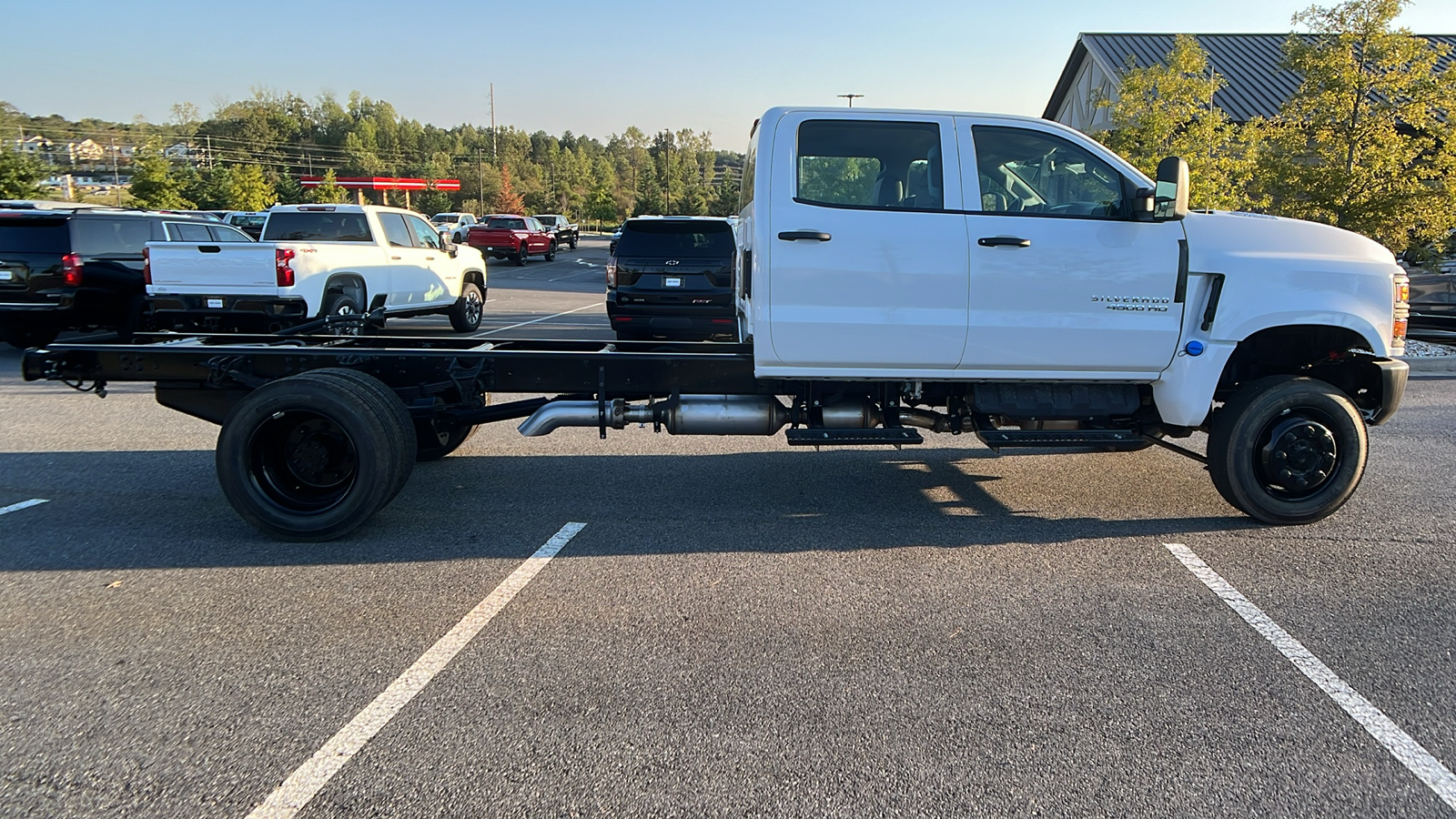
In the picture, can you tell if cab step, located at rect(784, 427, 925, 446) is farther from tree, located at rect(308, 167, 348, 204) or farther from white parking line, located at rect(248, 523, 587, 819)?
tree, located at rect(308, 167, 348, 204)

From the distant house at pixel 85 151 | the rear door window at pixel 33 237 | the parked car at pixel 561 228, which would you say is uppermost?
the distant house at pixel 85 151

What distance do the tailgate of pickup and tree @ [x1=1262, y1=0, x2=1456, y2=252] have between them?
13.7 meters

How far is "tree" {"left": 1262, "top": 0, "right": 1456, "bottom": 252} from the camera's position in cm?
1242

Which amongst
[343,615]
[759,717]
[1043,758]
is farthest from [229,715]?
[1043,758]

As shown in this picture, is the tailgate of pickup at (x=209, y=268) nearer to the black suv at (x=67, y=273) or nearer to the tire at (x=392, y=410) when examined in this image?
the black suv at (x=67, y=273)

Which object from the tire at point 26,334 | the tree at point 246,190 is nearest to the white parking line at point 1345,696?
the tire at point 26,334

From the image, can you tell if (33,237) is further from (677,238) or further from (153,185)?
(153,185)

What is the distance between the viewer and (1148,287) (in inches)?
206

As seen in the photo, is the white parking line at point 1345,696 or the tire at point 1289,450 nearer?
the white parking line at point 1345,696

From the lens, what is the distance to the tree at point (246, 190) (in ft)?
167

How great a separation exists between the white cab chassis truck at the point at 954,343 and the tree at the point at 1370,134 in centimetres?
896

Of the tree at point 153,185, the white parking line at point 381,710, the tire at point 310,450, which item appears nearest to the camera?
the white parking line at point 381,710

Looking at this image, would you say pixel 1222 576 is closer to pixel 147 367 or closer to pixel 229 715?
pixel 229 715

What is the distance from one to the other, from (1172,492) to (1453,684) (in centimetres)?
266
